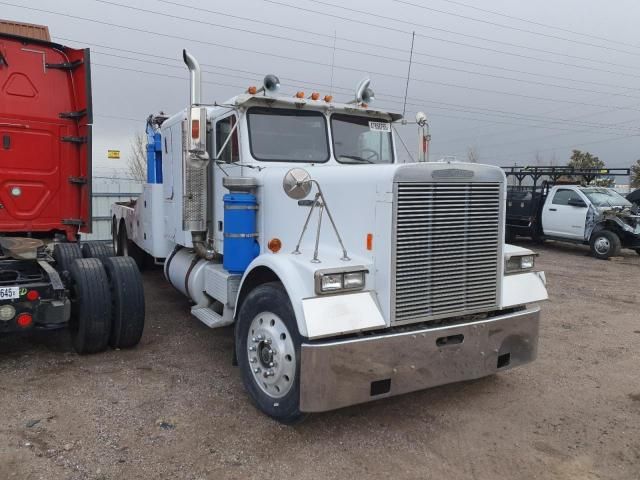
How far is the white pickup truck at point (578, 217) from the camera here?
13531mm

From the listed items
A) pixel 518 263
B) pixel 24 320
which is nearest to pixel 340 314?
pixel 518 263

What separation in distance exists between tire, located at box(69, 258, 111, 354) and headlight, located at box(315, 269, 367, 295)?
105 inches

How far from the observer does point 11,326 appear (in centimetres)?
459

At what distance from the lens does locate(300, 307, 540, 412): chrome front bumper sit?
133 inches

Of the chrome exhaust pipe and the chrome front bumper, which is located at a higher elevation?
the chrome exhaust pipe

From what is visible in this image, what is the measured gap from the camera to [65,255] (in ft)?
18.9

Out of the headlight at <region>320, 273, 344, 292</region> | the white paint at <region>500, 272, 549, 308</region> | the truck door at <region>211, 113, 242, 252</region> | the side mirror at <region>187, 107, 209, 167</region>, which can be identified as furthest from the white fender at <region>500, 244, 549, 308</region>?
the side mirror at <region>187, 107, 209, 167</region>

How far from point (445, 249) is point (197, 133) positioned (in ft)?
7.41

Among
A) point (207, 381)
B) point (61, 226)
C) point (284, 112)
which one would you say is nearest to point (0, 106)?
point (61, 226)

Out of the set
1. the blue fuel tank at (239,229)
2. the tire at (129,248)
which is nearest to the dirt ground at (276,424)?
the blue fuel tank at (239,229)

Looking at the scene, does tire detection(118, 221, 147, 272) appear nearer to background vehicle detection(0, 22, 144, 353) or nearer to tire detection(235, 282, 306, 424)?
background vehicle detection(0, 22, 144, 353)

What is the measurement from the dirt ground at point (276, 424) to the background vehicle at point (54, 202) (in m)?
0.49

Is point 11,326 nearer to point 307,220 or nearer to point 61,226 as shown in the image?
point 61,226

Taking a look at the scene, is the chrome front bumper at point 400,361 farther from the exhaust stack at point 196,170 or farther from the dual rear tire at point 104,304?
the dual rear tire at point 104,304
